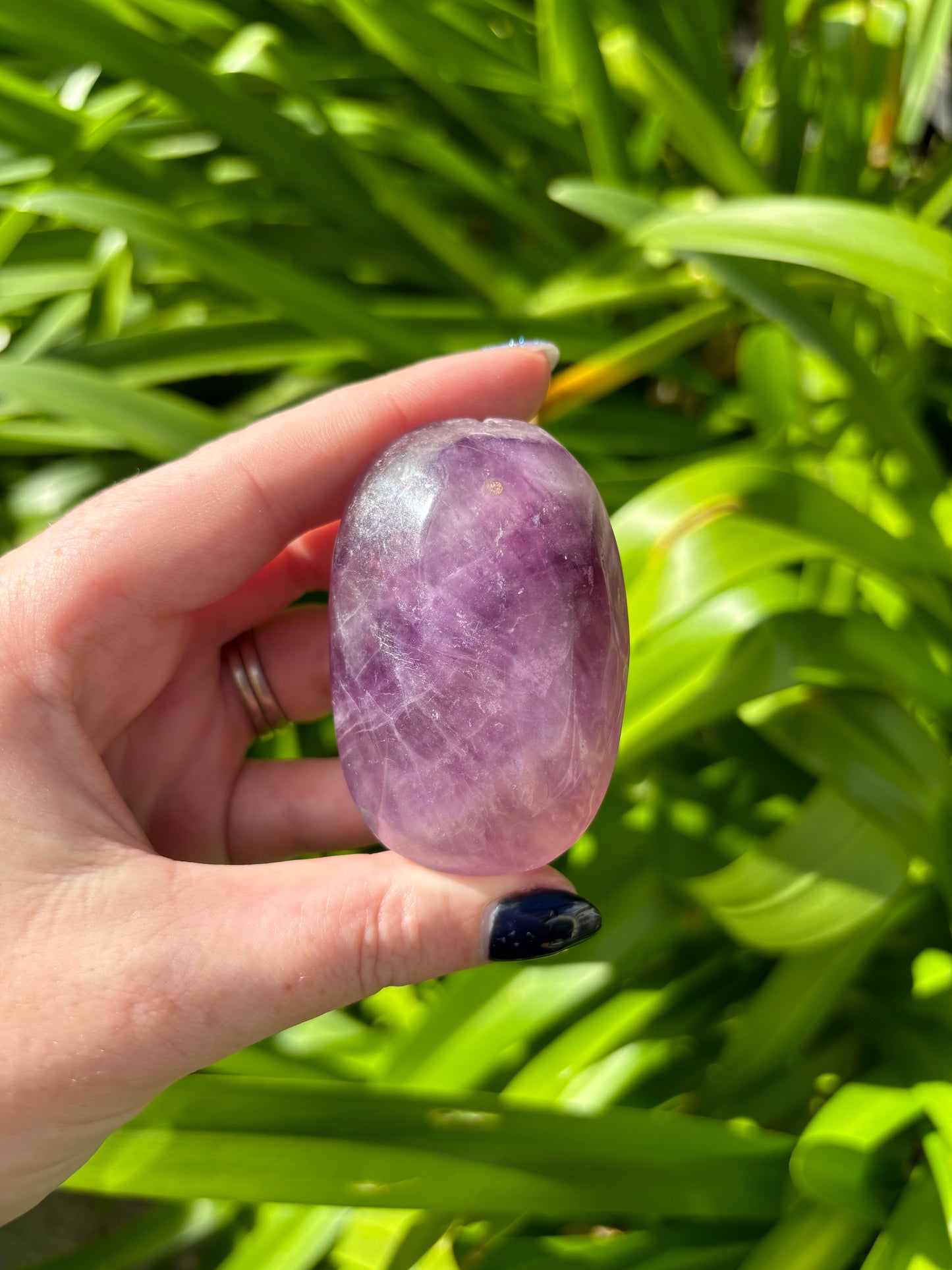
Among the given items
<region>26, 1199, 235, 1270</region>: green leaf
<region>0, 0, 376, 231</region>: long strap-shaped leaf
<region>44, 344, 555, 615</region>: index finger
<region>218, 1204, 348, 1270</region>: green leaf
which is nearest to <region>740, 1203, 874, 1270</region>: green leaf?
<region>218, 1204, 348, 1270</region>: green leaf

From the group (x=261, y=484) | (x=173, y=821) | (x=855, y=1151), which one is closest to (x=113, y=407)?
(x=261, y=484)

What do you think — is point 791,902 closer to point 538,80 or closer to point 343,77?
point 538,80

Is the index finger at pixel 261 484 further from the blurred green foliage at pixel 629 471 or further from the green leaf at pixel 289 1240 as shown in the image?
the green leaf at pixel 289 1240

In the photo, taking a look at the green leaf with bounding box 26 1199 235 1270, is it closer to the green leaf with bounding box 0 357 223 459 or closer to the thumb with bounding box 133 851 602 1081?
the thumb with bounding box 133 851 602 1081

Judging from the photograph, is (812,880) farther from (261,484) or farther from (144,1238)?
(144,1238)

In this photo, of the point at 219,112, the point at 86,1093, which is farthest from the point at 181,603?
the point at 219,112

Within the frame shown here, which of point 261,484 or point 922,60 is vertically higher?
point 922,60
